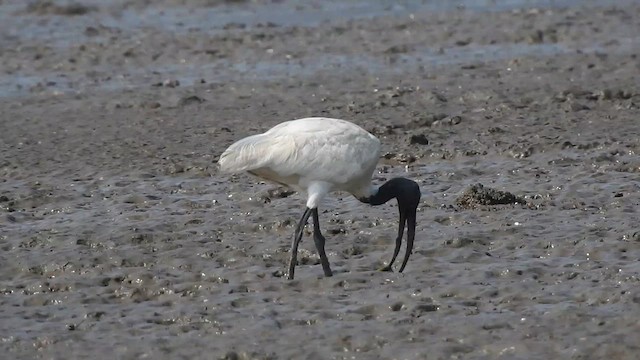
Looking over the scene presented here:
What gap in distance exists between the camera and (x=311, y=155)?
331 inches

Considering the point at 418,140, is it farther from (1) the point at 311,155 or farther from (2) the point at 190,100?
(1) the point at 311,155

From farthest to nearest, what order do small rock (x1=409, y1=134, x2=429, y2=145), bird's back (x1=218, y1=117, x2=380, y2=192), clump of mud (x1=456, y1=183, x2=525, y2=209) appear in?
small rock (x1=409, y1=134, x2=429, y2=145) < clump of mud (x1=456, y1=183, x2=525, y2=209) < bird's back (x1=218, y1=117, x2=380, y2=192)

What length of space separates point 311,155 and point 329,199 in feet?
6.38

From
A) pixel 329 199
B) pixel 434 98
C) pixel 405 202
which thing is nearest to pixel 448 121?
pixel 434 98

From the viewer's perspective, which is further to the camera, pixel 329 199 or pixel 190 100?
pixel 190 100

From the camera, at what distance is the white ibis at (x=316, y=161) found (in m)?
8.40

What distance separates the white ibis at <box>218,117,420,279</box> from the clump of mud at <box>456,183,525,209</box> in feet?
4.09

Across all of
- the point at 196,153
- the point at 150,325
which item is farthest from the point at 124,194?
the point at 150,325

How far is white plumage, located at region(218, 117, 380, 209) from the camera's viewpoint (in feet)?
27.5

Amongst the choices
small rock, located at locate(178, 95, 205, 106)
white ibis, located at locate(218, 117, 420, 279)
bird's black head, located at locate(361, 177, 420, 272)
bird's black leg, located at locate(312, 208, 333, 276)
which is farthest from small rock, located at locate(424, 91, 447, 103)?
bird's black leg, located at locate(312, 208, 333, 276)

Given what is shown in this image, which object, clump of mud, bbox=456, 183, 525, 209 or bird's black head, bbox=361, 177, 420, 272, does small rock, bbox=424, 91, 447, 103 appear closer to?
clump of mud, bbox=456, 183, 525, 209

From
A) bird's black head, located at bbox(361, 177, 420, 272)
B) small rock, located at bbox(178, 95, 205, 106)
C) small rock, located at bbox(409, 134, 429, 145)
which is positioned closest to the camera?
bird's black head, located at bbox(361, 177, 420, 272)

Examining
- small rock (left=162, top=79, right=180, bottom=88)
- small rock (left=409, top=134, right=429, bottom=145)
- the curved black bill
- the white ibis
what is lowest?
small rock (left=162, top=79, right=180, bottom=88)

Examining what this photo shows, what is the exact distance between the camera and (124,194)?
1058cm
